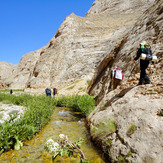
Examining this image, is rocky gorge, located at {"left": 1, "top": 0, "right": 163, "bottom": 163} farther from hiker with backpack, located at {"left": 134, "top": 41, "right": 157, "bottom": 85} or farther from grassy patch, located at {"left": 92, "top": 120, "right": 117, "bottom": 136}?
hiker with backpack, located at {"left": 134, "top": 41, "right": 157, "bottom": 85}

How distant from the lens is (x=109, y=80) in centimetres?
1095

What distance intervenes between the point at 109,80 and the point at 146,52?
617 centimetres

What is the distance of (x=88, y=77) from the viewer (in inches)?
871

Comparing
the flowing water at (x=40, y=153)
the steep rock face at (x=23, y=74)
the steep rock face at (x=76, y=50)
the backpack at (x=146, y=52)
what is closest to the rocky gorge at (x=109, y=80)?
the steep rock face at (x=76, y=50)

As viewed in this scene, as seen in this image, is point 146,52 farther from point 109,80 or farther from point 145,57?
point 109,80

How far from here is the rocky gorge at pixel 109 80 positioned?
9.69 ft

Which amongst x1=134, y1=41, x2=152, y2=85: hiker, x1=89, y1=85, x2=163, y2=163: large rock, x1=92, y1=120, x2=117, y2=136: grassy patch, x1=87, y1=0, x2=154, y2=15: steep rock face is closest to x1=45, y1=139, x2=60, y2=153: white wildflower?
x1=89, y1=85, x2=163, y2=163: large rock

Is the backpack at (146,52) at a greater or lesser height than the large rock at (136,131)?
greater

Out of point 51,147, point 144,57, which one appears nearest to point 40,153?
point 51,147

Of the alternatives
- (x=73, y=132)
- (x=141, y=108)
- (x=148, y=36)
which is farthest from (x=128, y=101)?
(x=148, y=36)

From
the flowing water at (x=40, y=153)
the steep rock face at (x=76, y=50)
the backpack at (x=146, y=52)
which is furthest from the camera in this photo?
the steep rock face at (x=76, y=50)

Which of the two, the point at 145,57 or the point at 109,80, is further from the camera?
the point at 109,80

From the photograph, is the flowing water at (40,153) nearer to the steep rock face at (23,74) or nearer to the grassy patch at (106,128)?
the grassy patch at (106,128)

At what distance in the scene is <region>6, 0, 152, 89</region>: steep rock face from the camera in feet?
82.4
